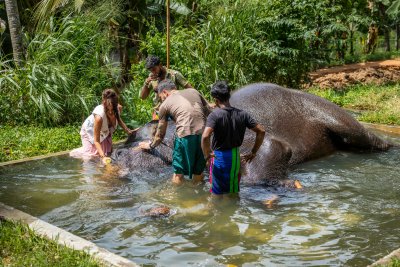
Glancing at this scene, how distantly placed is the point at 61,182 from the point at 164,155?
4.40 feet

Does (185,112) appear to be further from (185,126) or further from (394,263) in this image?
(394,263)

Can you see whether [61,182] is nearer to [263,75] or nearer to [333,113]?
[333,113]

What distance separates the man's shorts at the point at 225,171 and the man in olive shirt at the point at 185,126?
2.16ft

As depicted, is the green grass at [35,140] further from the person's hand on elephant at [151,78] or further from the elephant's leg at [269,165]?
the elephant's leg at [269,165]

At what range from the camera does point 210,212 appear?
5.38 metres

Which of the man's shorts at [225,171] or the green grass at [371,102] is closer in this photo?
the man's shorts at [225,171]

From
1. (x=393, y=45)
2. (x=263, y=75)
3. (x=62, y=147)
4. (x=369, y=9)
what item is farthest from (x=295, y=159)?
(x=393, y=45)

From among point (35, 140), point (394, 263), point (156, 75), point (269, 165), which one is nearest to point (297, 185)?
point (269, 165)

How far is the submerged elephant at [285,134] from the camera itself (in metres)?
6.52

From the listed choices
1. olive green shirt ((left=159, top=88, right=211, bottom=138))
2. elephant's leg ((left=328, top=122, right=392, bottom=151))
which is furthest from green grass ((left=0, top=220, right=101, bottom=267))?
elephant's leg ((left=328, top=122, right=392, bottom=151))

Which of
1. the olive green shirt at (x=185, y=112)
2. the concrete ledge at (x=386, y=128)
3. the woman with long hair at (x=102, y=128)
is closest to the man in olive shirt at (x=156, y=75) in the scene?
the woman with long hair at (x=102, y=128)

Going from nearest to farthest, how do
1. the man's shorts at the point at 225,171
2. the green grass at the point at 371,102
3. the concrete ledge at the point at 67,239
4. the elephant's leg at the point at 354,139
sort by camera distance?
the concrete ledge at the point at 67,239 < the man's shorts at the point at 225,171 < the elephant's leg at the point at 354,139 < the green grass at the point at 371,102

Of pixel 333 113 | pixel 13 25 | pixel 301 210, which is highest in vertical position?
pixel 13 25

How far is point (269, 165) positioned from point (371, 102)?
6.47 m
